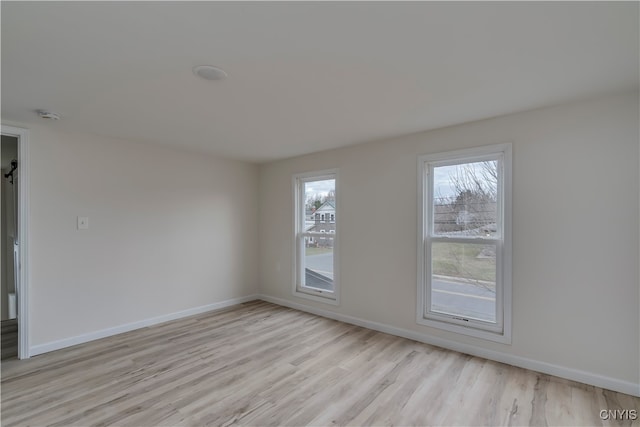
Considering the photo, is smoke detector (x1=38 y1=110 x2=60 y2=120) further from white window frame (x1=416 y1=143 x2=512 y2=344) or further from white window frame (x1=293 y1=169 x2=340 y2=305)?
white window frame (x1=416 y1=143 x2=512 y2=344)

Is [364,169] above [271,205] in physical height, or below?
above

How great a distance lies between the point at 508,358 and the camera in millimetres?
2789

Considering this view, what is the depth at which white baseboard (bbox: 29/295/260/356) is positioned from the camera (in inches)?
121

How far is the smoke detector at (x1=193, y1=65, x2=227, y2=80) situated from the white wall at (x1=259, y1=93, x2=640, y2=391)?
215 cm

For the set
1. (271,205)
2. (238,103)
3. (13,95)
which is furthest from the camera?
(271,205)

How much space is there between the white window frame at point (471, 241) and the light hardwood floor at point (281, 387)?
0.29 metres

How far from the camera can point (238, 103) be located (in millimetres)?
2490

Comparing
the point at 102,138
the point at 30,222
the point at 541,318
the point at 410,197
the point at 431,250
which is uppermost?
the point at 102,138

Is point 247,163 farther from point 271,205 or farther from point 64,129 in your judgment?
point 64,129

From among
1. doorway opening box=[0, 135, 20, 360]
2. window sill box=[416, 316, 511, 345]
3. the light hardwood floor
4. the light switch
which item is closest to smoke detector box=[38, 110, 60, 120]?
the light switch

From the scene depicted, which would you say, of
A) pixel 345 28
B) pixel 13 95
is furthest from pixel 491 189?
pixel 13 95

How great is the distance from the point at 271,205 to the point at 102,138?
7.72 ft

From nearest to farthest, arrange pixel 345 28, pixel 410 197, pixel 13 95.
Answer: pixel 345 28, pixel 13 95, pixel 410 197

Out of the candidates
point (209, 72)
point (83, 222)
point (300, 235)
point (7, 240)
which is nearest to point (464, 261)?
point (300, 235)
